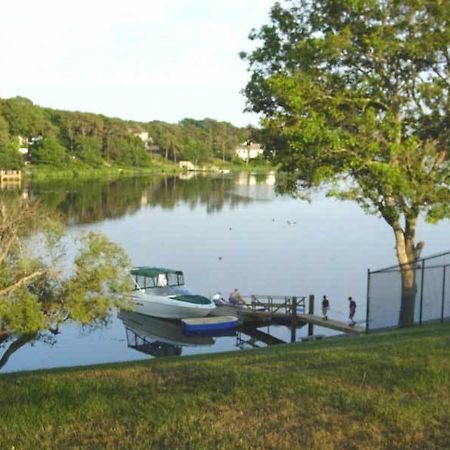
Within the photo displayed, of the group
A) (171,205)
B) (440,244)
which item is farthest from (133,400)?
(171,205)

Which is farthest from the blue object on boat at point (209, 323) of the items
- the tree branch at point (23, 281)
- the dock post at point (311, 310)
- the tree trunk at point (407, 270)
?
the tree trunk at point (407, 270)

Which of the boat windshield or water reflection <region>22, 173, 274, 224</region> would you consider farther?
water reflection <region>22, 173, 274, 224</region>

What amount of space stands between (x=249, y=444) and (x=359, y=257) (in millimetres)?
43812

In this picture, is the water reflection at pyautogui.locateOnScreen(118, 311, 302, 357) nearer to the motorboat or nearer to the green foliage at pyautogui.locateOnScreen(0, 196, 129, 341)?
the motorboat

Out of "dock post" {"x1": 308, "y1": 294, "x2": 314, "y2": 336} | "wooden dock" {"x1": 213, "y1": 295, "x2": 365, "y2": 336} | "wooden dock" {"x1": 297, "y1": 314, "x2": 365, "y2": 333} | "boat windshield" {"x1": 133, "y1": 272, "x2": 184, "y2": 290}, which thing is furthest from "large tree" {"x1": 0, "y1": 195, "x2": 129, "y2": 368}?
"boat windshield" {"x1": 133, "y1": 272, "x2": 184, "y2": 290}

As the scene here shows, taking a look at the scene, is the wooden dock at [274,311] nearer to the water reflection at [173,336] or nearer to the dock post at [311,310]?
the dock post at [311,310]

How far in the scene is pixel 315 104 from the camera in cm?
1811

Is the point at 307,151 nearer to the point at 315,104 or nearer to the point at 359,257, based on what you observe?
the point at 315,104

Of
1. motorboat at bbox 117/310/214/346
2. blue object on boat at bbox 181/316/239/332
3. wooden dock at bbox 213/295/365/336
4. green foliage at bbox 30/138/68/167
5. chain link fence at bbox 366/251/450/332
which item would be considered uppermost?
green foliage at bbox 30/138/68/167

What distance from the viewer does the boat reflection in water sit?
3127 cm

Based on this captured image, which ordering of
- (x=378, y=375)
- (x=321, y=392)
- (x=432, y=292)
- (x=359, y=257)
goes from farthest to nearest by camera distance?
(x=359, y=257), (x=432, y=292), (x=378, y=375), (x=321, y=392)

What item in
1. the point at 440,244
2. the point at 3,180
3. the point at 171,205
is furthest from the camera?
the point at 3,180

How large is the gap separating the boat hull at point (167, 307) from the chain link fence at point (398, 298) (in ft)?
45.1

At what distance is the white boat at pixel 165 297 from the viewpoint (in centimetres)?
3494
